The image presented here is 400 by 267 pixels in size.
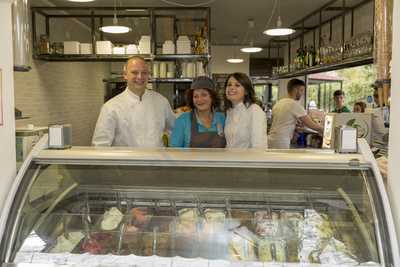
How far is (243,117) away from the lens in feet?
9.48

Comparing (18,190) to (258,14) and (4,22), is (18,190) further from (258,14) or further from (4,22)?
(258,14)

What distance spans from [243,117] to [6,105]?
61.9 inches

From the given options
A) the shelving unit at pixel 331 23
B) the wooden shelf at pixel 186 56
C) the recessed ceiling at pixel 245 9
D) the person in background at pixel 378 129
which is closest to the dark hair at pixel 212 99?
the person in background at pixel 378 129

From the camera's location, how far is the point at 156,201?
1878 mm

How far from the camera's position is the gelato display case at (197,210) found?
5.16ft

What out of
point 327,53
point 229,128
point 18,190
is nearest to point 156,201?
point 18,190

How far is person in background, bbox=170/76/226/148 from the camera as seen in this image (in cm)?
285

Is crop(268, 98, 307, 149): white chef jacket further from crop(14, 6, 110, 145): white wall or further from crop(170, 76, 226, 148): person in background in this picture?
crop(14, 6, 110, 145): white wall

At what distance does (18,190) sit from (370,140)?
112 inches

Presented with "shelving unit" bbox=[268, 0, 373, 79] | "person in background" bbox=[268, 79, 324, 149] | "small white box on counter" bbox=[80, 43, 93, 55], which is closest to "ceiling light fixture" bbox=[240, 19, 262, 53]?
"shelving unit" bbox=[268, 0, 373, 79]

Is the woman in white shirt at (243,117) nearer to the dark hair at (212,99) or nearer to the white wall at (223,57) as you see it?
the dark hair at (212,99)

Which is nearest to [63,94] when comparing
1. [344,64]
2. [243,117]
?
[344,64]

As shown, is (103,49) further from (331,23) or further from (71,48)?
(331,23)

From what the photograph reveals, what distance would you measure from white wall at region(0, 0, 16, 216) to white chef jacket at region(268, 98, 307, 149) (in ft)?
13.5
